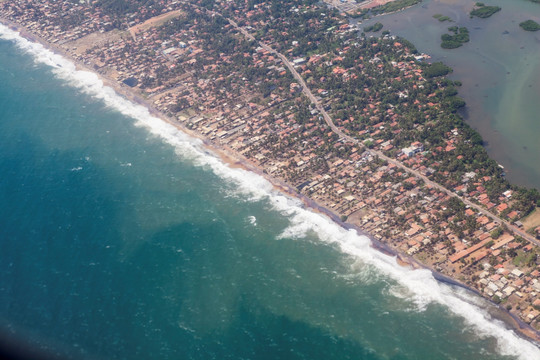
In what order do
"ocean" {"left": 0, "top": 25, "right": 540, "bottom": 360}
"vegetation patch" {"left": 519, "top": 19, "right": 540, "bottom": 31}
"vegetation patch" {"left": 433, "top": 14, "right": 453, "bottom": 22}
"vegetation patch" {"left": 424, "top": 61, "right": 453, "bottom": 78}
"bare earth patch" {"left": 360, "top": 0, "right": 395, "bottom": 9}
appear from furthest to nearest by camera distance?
"bare earth patch" {"left": 360, "top": 0, "right": 395, "bottom": 9} → "vegetation patch" {"left": 433, "top": 14, "right": 453, "bottom": 22} → "vegetation patch" {"left": 519, "top": 19, "right": 540, "bottom": 31} → "vegetation patch" {"left": 424, "top": 61, "right": 453, "bottom": 78} → "ocean" {"left": 0, "top": 25, "right": 540, "bottom": 360}

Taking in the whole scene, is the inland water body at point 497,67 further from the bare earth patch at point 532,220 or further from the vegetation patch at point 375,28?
the bare earth patch at point 532,220

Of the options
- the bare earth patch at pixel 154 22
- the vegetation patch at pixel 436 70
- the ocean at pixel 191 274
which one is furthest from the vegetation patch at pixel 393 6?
the ocean at pixel 191 274

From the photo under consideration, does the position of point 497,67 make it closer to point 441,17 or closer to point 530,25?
point 530,25

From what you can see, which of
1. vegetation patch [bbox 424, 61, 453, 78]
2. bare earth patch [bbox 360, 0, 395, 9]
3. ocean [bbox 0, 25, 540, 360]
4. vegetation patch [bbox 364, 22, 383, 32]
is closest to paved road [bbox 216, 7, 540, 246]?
ocean [bbox 0, 25, 540, 360]

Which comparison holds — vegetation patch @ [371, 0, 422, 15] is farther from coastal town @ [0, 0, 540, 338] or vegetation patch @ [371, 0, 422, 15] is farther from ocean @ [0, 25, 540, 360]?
ocean @ [0, 25, 540, 360]

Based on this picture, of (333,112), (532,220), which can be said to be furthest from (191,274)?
(532,220)

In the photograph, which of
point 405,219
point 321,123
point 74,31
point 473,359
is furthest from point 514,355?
point 74,31
